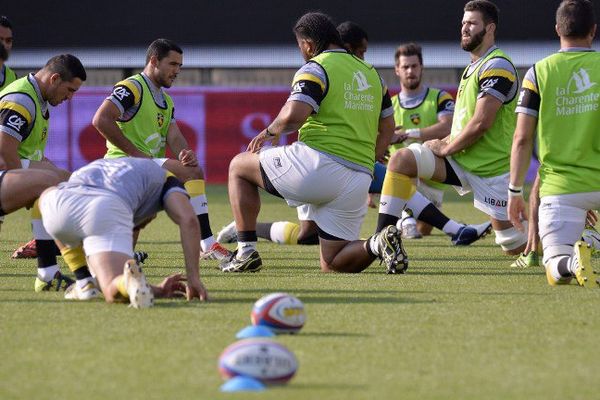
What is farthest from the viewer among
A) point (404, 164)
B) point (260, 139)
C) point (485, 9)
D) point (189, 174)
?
point (189, 174)

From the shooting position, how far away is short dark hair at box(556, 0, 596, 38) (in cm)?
772

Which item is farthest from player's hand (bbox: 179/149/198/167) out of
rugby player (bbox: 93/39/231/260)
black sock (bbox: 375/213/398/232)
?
black sock (bbox: 375/213/398/232)

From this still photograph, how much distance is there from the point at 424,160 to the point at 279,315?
3987 mm

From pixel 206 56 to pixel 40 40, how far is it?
107 inches

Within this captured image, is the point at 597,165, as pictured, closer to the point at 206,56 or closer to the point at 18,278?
the point at 18,278

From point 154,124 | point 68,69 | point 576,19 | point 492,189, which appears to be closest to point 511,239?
point 492,189

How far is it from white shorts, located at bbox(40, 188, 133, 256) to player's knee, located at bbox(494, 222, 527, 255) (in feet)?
12.8

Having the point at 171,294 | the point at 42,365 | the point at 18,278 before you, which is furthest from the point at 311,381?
the point at 18,278

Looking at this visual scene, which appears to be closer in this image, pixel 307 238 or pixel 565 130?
pixel 565 130

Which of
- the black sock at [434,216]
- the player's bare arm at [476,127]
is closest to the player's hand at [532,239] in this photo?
the player's bare arm at [476,127]

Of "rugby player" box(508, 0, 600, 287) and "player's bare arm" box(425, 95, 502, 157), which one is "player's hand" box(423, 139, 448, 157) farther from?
"rugby player" box(508, 0, 600, 287)

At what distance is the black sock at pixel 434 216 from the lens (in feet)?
37.1

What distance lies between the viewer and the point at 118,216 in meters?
6.82

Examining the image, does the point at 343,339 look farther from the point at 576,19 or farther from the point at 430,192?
the point at 430,192
